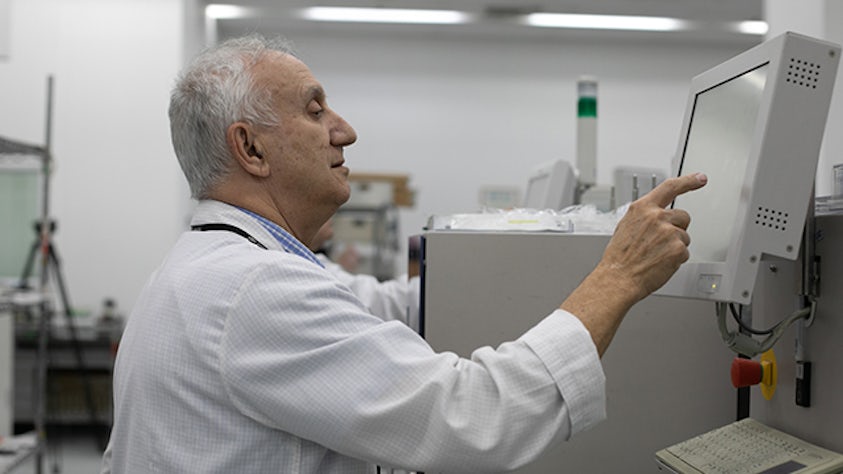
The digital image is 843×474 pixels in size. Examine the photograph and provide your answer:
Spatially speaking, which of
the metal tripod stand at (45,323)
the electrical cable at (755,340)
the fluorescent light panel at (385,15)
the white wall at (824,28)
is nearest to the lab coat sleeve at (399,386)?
the electrical cable at (755,340)

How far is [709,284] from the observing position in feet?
3.09

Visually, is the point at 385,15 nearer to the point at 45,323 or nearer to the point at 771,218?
the point at 45,323

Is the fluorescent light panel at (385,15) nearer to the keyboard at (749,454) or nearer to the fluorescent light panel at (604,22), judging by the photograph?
the fluorescent light panel at (604,22)

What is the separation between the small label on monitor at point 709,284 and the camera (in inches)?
36.1

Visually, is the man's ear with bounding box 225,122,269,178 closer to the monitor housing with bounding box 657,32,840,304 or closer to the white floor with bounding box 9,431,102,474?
the monitor housing with bounding box 657,32,840,304

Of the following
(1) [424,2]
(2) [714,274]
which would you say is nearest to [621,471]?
(2) [714,274]

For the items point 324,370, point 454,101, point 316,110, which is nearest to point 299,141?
point 316,110

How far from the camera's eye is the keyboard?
916 millimetres

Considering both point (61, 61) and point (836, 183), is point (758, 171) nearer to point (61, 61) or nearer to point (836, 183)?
point (836, 183)

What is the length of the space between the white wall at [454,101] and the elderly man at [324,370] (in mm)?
5301

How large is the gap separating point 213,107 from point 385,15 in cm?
509

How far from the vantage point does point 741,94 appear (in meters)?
0.98

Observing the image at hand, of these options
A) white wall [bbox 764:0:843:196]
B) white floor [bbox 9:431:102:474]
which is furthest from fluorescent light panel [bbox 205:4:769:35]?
white wall [bbox 764:0:843:196]

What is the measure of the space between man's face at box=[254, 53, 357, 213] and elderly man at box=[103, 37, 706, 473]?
0.06 metres
